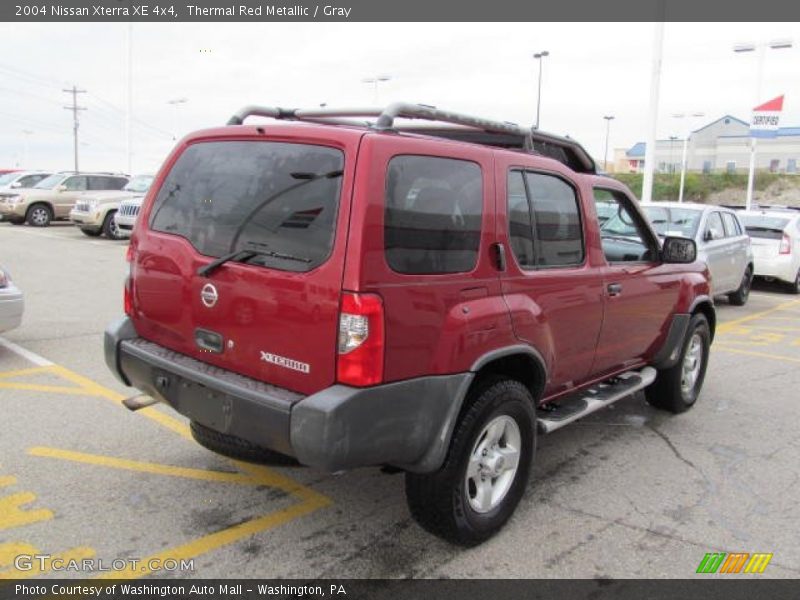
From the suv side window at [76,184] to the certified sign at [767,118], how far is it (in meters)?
21.5

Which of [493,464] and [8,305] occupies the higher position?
[8,305]

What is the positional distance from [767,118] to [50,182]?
23.2 meters

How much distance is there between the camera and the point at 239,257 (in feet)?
10.2

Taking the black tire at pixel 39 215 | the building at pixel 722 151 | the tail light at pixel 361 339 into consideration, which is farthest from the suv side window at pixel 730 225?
the building at pixel 722 151

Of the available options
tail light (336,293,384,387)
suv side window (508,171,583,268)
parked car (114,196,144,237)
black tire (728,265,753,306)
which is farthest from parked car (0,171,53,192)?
tail light (336,293,384,387)

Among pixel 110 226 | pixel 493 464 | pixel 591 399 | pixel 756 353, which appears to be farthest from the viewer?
pixel 110 226

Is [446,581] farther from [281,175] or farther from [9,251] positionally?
[9,251]

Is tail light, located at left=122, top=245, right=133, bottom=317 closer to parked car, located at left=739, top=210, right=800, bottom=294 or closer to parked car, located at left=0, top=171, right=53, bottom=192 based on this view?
parked car, located at left=739, top=210, right=800, bottom=294

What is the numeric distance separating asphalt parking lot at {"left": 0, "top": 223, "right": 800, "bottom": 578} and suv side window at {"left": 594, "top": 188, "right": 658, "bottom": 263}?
1304 mm

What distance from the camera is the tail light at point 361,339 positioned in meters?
2.76

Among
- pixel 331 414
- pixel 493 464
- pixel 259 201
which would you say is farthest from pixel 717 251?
pixel 331 414

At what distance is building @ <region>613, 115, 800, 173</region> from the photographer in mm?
79625

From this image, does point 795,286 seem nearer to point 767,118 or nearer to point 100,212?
point 767,118

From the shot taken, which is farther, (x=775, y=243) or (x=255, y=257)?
(x=775, y=243)
